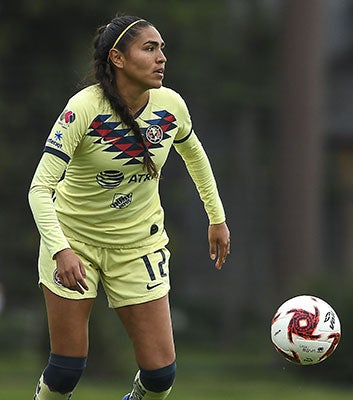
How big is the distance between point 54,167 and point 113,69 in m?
0.69

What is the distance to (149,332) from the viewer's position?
6.65 m

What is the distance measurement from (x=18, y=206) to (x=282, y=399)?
829 cm

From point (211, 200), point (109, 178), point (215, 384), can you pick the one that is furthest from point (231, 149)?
point (109, 178)

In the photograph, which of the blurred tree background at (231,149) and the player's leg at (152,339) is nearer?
the player's leg at (152,339)

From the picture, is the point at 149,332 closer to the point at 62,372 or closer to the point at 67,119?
the point at 62,372

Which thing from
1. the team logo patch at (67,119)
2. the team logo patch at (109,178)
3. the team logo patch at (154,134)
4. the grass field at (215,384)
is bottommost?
the grass field at (215,384)

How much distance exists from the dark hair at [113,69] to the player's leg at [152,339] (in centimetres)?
73

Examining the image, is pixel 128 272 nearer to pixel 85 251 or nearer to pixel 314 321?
pixel 85 251

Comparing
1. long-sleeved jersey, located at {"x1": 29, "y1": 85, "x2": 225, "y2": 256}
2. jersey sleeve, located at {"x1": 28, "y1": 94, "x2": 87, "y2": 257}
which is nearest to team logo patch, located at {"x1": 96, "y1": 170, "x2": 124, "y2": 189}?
long-sleeved jersey, located at {"x1": 29, "y1": 85, "x2": 225, "y2": 256}

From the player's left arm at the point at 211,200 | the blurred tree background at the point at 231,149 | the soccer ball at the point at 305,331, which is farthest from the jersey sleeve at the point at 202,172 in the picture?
the blurred tree background at the point at 231,149

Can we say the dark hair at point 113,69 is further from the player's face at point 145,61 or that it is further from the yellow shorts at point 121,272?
the yellow shorts at point 121,272

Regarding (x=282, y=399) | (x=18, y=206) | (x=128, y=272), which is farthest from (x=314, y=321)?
(x=18, y=206)

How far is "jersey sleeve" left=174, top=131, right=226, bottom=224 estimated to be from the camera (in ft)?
22.8

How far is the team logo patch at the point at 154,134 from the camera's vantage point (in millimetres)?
6570
